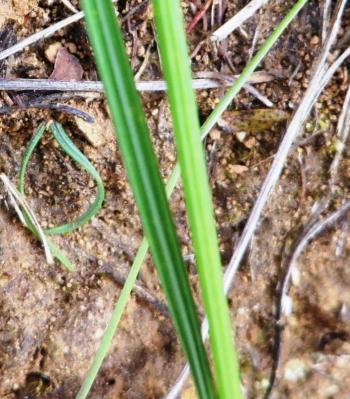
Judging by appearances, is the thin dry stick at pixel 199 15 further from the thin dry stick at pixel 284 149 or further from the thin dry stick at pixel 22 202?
the thin dry stick at pixel 22 202

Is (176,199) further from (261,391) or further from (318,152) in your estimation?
(261,391)

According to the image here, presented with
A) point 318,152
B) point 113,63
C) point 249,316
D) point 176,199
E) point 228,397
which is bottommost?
point 228,397

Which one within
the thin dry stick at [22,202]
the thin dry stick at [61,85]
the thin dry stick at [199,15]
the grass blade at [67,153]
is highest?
the thin dry stick at [199,15]

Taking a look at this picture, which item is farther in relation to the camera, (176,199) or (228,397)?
(176,199)

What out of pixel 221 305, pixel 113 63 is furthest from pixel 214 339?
pixel 113 63

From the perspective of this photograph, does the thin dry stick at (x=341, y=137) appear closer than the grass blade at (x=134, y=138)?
No

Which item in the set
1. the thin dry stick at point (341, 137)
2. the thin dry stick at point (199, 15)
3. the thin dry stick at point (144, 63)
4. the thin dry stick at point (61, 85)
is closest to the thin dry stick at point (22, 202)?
the thin dry stick at point (61, 85)

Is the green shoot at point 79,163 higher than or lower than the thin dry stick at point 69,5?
lower

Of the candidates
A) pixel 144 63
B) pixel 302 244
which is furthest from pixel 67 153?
pixel 302 244
